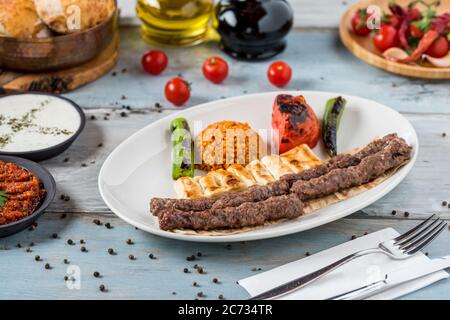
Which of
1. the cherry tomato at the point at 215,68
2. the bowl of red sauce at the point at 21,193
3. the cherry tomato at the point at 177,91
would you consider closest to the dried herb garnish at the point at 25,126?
the bowl of red sauce at the point at 21,193

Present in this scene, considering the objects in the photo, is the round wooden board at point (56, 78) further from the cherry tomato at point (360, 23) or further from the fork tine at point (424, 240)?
the fork tine at point (424, 240)

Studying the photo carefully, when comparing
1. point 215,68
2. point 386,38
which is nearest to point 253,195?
point 215,68

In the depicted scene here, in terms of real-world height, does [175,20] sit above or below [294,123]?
below

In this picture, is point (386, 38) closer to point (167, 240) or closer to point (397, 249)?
point (397, 249)

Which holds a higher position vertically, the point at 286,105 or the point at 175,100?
the point at 286,105

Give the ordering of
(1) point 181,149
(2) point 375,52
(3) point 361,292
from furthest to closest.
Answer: (2) point 375,52 < (1) point 181,149 < (3) point 361,292

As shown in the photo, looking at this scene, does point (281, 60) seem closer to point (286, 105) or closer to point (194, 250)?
point (286, 105)

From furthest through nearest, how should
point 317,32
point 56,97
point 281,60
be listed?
point 317,32, point 281,60, point 56,97
